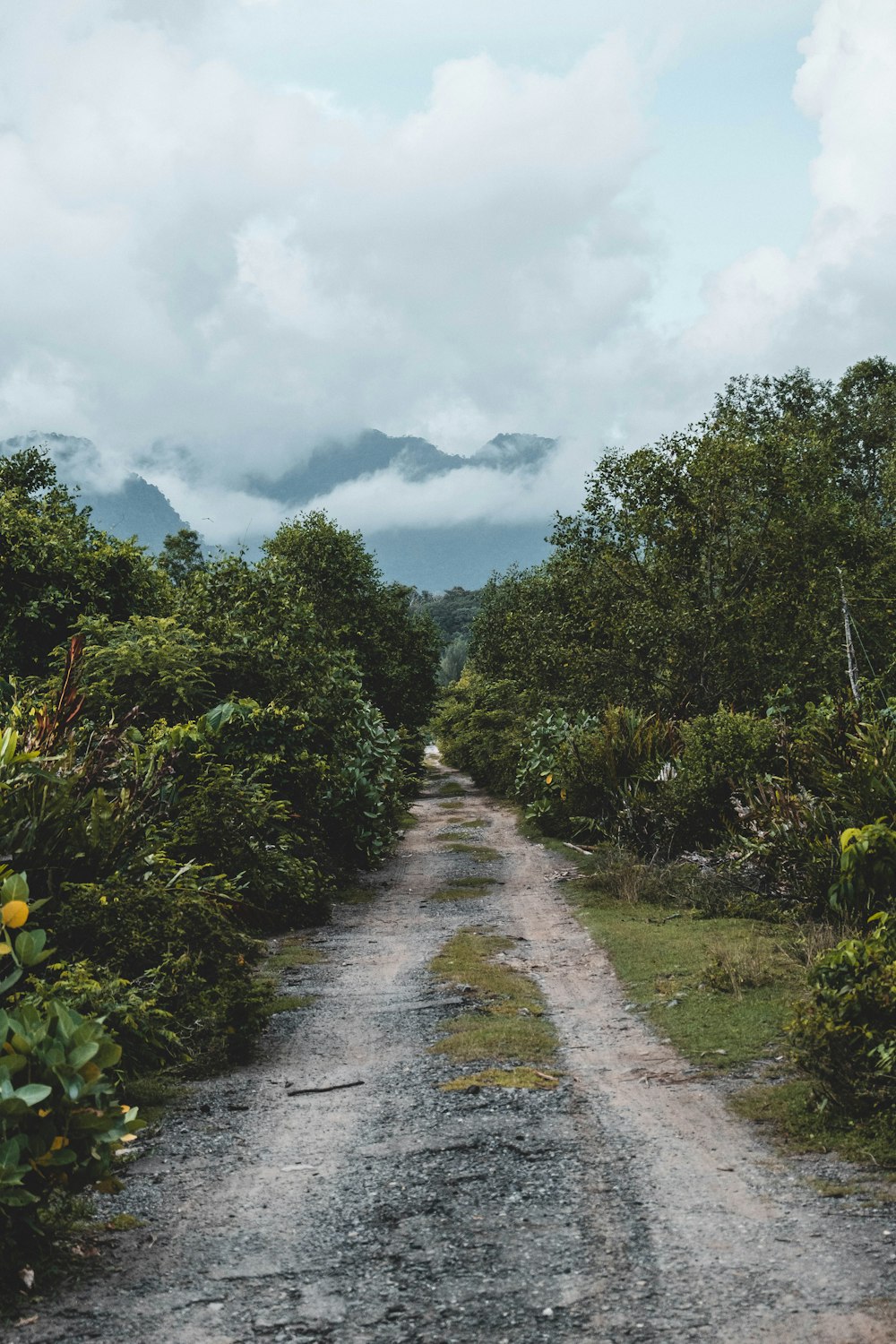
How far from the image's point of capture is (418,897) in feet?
55.9

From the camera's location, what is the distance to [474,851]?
75.9 ft

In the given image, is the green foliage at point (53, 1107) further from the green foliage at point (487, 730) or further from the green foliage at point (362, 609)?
the green foliage at point (487, 730)

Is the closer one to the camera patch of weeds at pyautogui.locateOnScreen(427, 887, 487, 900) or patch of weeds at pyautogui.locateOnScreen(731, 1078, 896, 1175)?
patch of weeds at pyautogui.locateOnScreen(731, 1078, 896, 1175)

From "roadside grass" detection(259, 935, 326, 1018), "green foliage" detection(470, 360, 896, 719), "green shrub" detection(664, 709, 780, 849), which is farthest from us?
"green foliage" detection(470, 360, 896, 719)

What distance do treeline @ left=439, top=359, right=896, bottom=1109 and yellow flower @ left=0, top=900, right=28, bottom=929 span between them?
685cm

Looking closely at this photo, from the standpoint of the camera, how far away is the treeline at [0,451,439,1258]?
14.4 ft

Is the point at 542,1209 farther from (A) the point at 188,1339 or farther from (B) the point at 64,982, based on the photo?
(B) the point at 64,982

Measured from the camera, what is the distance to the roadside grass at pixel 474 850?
862 inches

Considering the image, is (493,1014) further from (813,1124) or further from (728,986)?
(813,1124)

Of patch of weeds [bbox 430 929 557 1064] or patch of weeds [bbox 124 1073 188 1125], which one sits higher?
patch of weeds [bbox 124 1073 188 1125]

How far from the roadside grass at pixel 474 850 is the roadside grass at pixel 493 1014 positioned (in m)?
9.02

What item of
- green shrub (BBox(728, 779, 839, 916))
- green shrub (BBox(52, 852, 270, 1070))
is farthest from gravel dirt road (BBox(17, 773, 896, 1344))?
green shrub (BBox(728, 779, 839, 916))

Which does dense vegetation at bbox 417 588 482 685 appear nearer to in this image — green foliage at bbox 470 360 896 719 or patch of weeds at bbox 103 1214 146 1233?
green foliage at bbox 470 360 896 719

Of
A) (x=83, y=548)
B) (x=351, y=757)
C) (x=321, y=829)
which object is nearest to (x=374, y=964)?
(x=321, y=829)
